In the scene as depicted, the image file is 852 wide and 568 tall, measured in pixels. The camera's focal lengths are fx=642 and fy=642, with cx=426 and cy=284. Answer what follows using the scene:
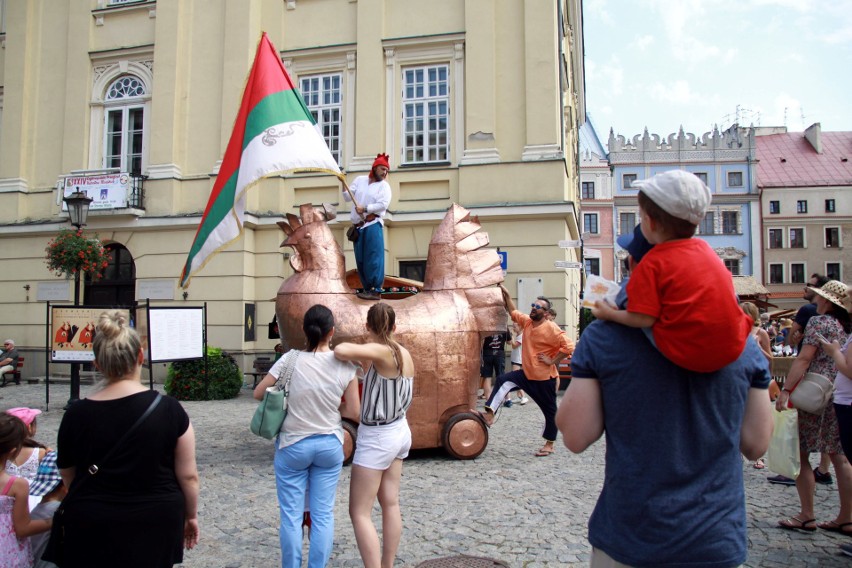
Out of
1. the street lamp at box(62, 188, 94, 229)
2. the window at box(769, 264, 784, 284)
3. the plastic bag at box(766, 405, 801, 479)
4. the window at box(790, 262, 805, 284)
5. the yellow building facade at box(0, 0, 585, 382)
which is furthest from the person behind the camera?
the window at box(769, 264, 784, 284)

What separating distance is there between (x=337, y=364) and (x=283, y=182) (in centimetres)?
1263

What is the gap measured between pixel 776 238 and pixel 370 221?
49288mm

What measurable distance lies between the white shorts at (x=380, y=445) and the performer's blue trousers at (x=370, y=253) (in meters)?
3.38

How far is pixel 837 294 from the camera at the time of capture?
463 centimetres

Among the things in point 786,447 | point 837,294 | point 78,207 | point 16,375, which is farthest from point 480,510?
point 16,375

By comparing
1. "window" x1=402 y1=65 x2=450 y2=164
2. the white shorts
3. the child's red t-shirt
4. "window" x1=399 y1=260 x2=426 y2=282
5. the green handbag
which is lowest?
the white shorts

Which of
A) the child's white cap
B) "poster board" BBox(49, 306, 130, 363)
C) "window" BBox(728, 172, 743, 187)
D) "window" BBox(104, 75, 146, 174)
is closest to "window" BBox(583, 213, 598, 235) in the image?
"window" BBox(728, 172, 743, 187)

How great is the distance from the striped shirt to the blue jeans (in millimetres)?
244

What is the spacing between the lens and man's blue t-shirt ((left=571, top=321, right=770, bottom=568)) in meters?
1.84

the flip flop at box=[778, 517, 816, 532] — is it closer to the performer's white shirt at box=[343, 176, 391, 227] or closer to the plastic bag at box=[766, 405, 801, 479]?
the plastic bag at box=[766, 405, 801, 479]

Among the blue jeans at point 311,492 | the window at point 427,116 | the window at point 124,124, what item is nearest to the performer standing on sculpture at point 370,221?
the blue jeans at point 311,492

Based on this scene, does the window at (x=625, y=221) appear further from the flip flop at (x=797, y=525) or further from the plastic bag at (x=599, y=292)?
the plastic bag at (x=599, y=292)

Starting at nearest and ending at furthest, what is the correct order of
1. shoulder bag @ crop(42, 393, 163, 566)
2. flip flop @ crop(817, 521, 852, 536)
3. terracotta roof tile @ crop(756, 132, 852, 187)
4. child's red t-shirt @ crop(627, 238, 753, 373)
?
child's red t-shirt @ crop(627, 238, 753, 373) < shoulder bag @ crop(42, 393, 163, 566) < flip flop @ crop(817, 521, 852, 536) < terracotta roof tile @ crop(756, 132, 852, 187)

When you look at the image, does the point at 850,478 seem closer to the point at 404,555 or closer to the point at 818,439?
the point at 818,439
